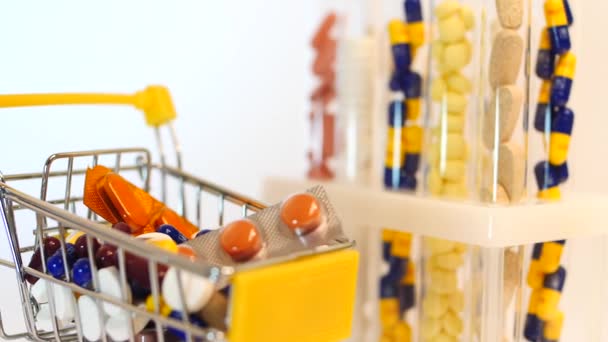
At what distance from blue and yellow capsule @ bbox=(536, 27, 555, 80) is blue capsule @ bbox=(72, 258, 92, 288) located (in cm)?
50

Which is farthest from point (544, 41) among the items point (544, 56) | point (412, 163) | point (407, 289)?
point (407, 289)

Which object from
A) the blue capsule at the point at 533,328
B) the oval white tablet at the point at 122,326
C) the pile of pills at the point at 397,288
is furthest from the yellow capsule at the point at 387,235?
the oval white tablet at the point at 122,326

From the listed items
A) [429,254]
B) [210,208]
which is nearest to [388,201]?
[429,254]

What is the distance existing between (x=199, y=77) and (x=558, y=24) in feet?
1.75

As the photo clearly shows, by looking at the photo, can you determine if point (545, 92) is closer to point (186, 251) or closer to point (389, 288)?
point (389, 288)

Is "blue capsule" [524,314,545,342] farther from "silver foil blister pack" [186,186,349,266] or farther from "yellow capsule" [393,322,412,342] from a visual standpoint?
"silver foil blister pack" [186,186,349,266]

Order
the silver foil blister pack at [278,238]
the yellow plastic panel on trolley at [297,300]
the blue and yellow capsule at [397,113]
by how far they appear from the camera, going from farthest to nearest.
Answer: the blue and yellow capsule at [397,113] < the silver foil blister pack at [278,238] < the yellow plastic panel on trolley at [297,300]

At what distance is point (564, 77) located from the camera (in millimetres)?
771

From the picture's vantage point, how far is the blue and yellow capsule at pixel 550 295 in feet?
2.58

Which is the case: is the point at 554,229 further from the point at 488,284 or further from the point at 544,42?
the point at 544,42

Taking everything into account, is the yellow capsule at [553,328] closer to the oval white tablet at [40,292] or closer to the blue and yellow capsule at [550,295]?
the blue and yellow capsule at [550,295]

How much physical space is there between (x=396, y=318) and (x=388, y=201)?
0.17 meters

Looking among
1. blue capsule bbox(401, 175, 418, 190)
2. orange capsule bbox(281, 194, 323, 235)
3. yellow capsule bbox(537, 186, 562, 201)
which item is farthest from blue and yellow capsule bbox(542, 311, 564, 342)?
orange capsule bbox(281, 194, 323, 235)

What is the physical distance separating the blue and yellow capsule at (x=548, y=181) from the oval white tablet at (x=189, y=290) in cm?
42
